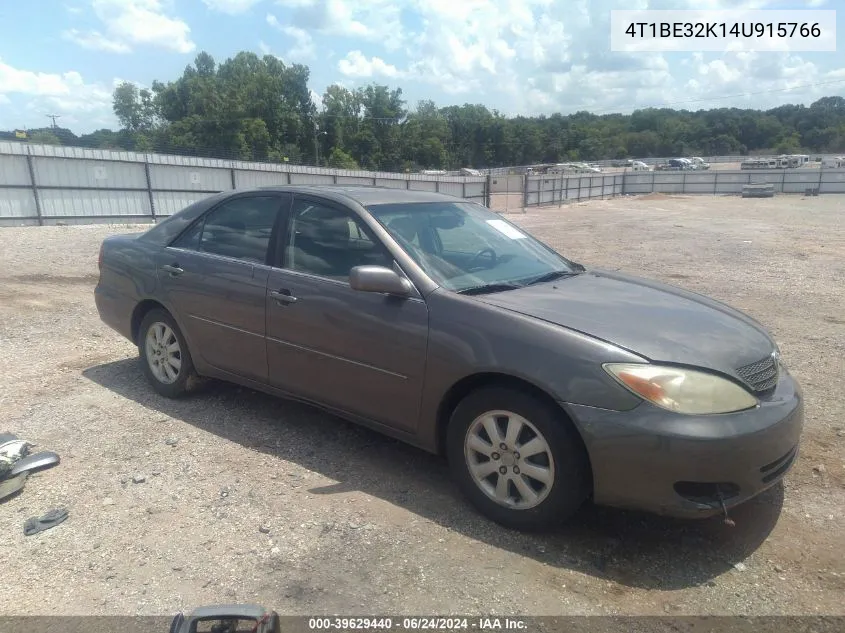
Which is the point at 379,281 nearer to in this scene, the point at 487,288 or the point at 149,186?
the point at 487,288

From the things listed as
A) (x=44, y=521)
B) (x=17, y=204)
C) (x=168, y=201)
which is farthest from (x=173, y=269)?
(x=168, y=201)

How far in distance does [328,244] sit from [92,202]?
20334 millimetres

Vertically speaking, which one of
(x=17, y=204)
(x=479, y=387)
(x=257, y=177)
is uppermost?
(x=257, y=177)

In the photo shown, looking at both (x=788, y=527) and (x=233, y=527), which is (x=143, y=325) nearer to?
(x=233, y=527)

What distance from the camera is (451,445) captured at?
315 cm

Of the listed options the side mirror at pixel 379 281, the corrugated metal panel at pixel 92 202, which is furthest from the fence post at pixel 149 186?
the side mirror at pixel 379 281

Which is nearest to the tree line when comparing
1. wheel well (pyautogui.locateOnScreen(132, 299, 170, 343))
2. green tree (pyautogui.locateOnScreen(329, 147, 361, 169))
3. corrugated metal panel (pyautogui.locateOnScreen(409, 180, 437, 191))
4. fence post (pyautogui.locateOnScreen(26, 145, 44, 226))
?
green tree (pyautogui.locateOnScreen(329, 147, 361, 169))

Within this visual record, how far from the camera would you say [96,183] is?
822 inches

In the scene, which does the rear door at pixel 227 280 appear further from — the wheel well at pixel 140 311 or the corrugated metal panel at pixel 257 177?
the corrugated metal panel at pixel 257 177

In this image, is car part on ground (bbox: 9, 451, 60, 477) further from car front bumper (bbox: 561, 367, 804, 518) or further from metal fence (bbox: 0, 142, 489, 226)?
metal fence (bbox: 0, 142, 489, 226)

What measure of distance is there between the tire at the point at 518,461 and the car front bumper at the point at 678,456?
0.10 m

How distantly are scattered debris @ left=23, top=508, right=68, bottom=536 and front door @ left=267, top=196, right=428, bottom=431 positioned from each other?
1.35 meters

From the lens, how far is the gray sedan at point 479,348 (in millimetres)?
2648

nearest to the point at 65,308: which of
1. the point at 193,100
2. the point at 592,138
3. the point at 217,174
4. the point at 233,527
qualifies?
the point at 233,527
